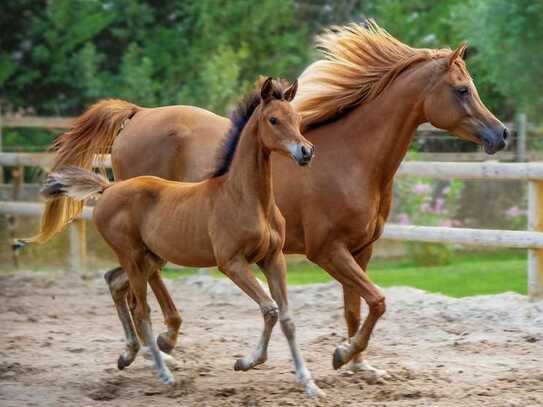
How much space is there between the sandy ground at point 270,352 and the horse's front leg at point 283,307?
11 cm

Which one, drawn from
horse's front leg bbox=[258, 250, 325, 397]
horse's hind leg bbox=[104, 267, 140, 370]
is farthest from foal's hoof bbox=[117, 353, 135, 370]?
horse's front leg bbox=[258, 250, 325, 397]

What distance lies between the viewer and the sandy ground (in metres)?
5.14

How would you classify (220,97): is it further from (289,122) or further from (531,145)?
(289,122)

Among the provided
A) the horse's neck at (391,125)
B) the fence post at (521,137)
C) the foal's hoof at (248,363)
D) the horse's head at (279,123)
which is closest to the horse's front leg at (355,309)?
the horse's neck at (391,125)

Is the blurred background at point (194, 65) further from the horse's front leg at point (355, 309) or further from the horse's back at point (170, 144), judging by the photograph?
the horse's front leg at point (355, 309)

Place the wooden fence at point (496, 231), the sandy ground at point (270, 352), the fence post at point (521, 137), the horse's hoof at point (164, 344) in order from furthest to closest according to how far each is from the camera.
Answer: the fence post at point (521, 137) → the wooden fence at point (496, 231) → the horse's hoof at point (164, 344) → the sandy ground at point (270, 352)

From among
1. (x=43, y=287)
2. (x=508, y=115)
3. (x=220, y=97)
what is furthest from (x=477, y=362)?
(x=508, y=115)

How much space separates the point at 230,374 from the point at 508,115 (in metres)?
12.4

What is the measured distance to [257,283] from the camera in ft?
16.7

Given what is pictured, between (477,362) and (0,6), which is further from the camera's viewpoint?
(0,6)

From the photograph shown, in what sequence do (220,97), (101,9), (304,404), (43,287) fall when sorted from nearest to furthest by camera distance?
(304,404) → (43,287) → (220,97) → (101,9)

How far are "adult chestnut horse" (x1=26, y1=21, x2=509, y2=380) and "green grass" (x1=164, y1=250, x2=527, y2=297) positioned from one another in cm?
296

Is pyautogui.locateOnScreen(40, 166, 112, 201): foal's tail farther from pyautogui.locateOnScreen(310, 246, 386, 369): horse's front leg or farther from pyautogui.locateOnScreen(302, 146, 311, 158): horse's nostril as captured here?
A: pyautogui.locateOnScreen(302, 146, 311, 158): horse's nostril

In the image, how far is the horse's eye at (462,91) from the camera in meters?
5.64
